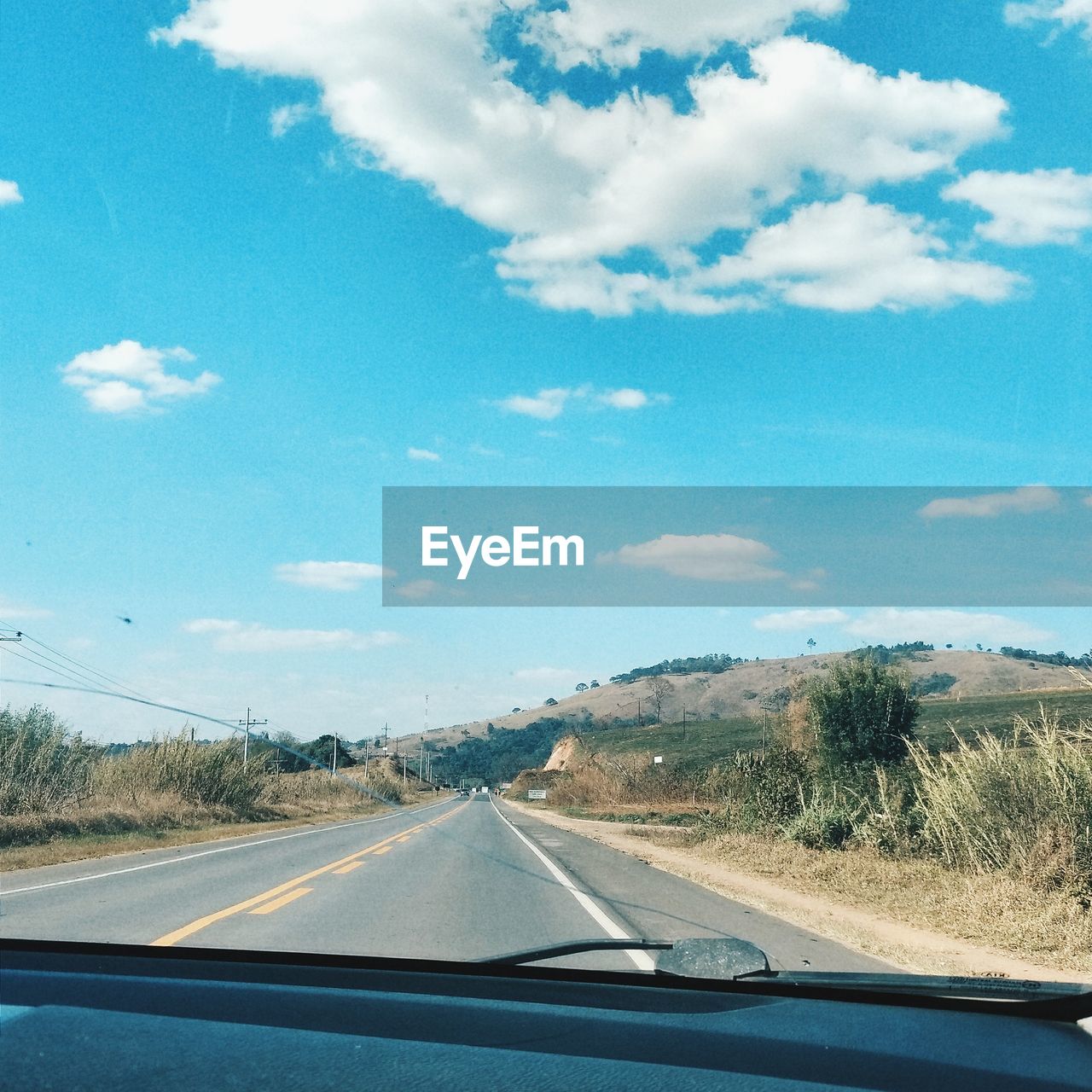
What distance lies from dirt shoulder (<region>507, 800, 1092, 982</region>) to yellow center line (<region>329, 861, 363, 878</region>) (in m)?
5.50

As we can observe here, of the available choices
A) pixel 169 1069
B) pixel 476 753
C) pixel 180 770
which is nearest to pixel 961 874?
pixel 169 1069

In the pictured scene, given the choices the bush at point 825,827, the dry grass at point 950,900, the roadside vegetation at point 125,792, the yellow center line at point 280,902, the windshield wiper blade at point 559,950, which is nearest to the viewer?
the windshield wiper blade at point 559,950

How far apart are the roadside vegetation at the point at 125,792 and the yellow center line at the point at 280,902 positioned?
1847mm

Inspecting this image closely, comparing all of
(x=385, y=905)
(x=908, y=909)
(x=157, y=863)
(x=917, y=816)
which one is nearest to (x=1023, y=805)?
(x=908, y=909)

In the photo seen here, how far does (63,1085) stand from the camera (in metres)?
2.46

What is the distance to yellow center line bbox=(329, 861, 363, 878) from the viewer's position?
15.4 metres

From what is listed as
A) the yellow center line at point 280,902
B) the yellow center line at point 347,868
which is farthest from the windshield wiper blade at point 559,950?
the yellow center line at point 347,868

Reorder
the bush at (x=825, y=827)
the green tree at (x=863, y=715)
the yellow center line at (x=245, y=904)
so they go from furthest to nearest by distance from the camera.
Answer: the green tree at (x=863, y=715) < the bush at (x=825, y=827) < the yellow center line at (x=245, y=904)

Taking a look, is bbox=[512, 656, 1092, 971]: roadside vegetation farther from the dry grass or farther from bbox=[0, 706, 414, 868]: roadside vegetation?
bbox=[0, 706, 414, 868]: roadside vegetation

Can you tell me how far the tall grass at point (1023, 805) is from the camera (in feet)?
40.0

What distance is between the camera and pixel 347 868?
16.3 metres

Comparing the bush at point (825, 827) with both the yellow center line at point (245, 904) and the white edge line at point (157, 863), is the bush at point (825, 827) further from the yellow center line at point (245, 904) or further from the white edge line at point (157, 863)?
the white edge line at point (157, 863)

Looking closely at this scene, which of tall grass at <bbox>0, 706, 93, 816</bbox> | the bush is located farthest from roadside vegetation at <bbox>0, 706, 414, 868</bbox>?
the bush

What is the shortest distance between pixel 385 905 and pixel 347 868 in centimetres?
510
